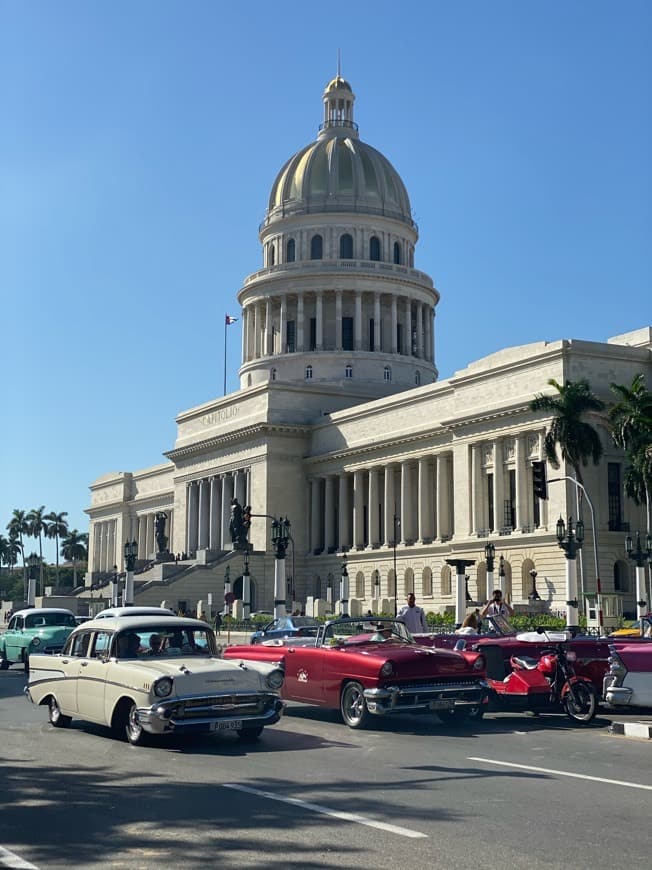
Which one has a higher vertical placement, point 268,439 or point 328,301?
point 328,301

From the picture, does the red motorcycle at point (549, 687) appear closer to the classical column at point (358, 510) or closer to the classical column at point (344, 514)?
the classical column at point (358, 510)

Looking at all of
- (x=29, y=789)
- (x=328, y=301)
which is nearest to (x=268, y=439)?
(x=328, y=301)

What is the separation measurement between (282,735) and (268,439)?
69.1 meters

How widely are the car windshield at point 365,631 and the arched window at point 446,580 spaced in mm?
52752

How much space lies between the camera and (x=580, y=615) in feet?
173

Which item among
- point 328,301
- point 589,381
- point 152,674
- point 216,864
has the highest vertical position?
point 328,301

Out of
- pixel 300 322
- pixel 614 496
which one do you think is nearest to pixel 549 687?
pixel 614 496

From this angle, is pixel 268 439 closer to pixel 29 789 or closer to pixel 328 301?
pixel 328 301

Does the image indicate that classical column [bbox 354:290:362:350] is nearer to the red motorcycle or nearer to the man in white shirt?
the man in white shirt

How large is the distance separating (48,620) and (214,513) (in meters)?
59.7

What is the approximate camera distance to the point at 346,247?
98.0 m

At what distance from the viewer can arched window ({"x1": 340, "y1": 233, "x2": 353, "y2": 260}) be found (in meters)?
97.7

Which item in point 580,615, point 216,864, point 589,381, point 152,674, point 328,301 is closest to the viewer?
point 216,864

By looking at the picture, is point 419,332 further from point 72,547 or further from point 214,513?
point 72,547
